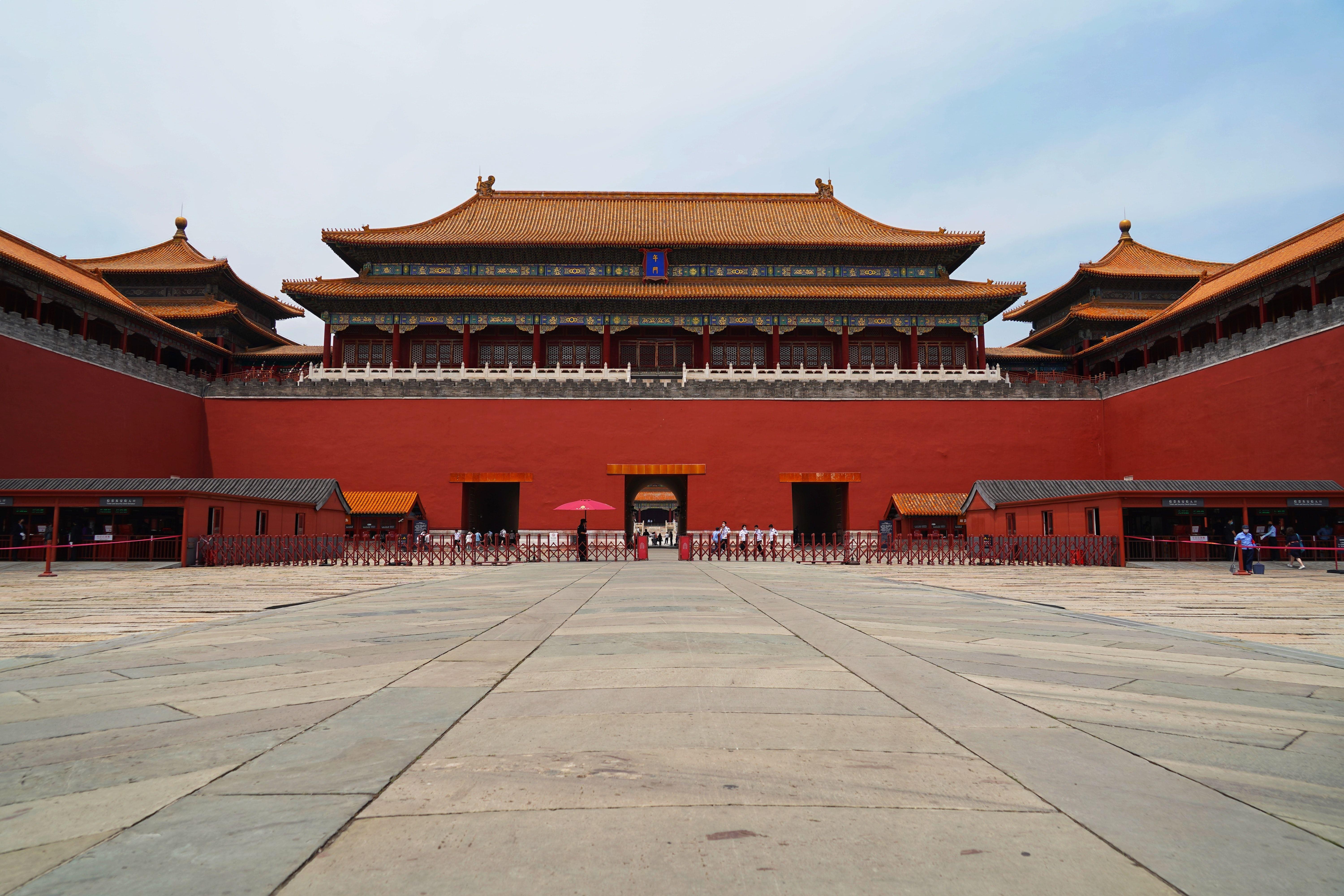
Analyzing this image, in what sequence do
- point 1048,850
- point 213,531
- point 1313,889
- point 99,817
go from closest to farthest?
1. point 1313,889
2. point 1048,850
3. point 99,817
4. point 213,531

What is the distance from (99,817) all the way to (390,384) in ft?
94.7

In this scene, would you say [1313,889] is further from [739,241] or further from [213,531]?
[739,241]

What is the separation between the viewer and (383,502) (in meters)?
28.5

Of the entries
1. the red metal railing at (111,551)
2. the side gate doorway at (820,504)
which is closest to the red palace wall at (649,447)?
the side gate doorway at (820,504)

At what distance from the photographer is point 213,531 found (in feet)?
66.9

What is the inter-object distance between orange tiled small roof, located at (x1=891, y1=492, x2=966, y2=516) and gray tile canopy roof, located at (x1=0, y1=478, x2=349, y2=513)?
17942 millimetres

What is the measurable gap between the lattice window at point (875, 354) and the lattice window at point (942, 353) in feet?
3.27

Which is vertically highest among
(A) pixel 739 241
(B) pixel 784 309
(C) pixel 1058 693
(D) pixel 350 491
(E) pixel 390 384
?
(A) pixel 739 241

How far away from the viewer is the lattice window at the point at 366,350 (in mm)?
35281

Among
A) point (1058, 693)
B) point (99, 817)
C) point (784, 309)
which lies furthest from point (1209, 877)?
point (784, 309)

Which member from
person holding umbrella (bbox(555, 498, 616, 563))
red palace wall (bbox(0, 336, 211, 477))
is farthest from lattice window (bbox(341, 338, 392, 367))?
person holding umbrella (bbox(555, 498, 616, 563))

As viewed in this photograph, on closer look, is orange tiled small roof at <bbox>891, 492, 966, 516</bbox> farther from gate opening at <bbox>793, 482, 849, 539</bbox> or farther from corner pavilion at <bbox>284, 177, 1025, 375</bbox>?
corner pavilion at <bbox>284, 177, 1025, 375</bbox>

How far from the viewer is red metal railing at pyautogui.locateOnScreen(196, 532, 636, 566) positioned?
20609 millimetres

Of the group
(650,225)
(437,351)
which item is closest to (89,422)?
(437,351)
